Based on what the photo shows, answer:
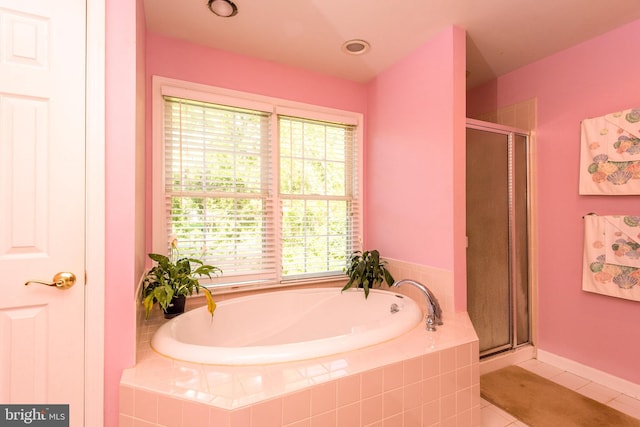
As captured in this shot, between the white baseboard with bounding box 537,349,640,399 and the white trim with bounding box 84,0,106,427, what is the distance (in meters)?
3.00

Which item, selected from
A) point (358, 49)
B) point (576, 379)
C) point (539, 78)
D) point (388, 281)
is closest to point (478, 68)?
point (539, 78)

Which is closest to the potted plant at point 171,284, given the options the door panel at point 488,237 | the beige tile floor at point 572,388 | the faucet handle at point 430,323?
the faucet handle at point 430,323

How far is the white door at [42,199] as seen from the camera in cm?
118

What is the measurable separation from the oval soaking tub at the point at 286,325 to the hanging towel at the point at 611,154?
5.07 feet

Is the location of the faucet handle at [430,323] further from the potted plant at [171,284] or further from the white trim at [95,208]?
the white trim at [95,208]

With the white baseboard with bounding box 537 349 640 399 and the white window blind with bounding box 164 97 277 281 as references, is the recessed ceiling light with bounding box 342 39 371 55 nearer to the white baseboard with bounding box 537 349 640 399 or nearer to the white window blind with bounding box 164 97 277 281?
the white window blind with bounding box 164 97 277 281

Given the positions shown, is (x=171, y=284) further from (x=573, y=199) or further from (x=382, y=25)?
(x=573, y=199)

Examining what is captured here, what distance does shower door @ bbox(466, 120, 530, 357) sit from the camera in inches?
93.7

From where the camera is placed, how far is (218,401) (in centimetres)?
107

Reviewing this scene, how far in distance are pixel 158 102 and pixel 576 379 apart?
354cm

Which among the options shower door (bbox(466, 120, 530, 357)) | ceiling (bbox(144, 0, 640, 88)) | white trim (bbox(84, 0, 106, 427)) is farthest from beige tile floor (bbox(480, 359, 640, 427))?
ceiling (bbox(144, 0, 640, 88))

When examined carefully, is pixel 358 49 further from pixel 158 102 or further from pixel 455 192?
pixel 158 102

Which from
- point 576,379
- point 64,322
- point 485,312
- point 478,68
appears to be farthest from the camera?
point 478,68

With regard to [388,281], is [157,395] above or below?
below
